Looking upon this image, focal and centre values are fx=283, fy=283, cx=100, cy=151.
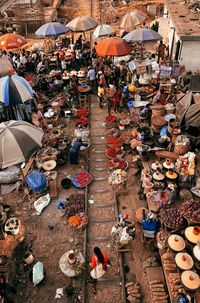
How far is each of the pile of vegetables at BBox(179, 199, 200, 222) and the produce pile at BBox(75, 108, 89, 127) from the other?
7785mm

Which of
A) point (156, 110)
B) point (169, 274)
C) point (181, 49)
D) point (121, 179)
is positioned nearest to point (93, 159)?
point (121, 179)

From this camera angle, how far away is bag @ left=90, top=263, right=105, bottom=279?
8305mm

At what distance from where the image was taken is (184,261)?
7027mm

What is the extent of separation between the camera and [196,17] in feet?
59.3

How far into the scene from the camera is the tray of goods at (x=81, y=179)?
38.5ft

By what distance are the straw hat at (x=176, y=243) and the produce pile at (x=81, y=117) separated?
849cm

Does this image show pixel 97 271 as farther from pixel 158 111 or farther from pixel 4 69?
pixel 4 69

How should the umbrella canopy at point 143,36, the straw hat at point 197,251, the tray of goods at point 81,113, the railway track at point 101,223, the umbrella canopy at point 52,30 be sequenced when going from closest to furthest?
1. the straw hat at point 197,251
2. the railway track at point 101,223
3. the tray of goods at point 81,113
4. the umbrella canopy at point 143,36
5. the umbrella canopy at point 52,30

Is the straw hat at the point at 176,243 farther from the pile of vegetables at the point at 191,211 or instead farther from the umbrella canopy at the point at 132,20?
the umbrella canopy at the point at 132,20

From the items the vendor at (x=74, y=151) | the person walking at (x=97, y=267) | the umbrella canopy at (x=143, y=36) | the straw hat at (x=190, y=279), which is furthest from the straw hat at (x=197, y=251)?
the umbrella canopy at (x=143, y=36)

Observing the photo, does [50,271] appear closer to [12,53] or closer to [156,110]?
[156,110]

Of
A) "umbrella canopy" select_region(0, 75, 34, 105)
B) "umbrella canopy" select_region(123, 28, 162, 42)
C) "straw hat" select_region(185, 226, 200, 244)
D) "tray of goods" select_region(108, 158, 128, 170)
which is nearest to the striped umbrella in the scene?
"umbrella canopy" select_region(0, 75, 34, 105)

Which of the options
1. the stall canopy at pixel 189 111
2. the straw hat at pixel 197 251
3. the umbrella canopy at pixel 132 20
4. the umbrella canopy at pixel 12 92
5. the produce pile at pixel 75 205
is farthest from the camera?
the umbrella canopy at pixel 132 20

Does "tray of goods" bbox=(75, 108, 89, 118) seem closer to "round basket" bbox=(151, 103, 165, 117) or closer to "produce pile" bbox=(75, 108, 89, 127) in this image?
"produce pile" bbox=(75, 108, 89, 127)
